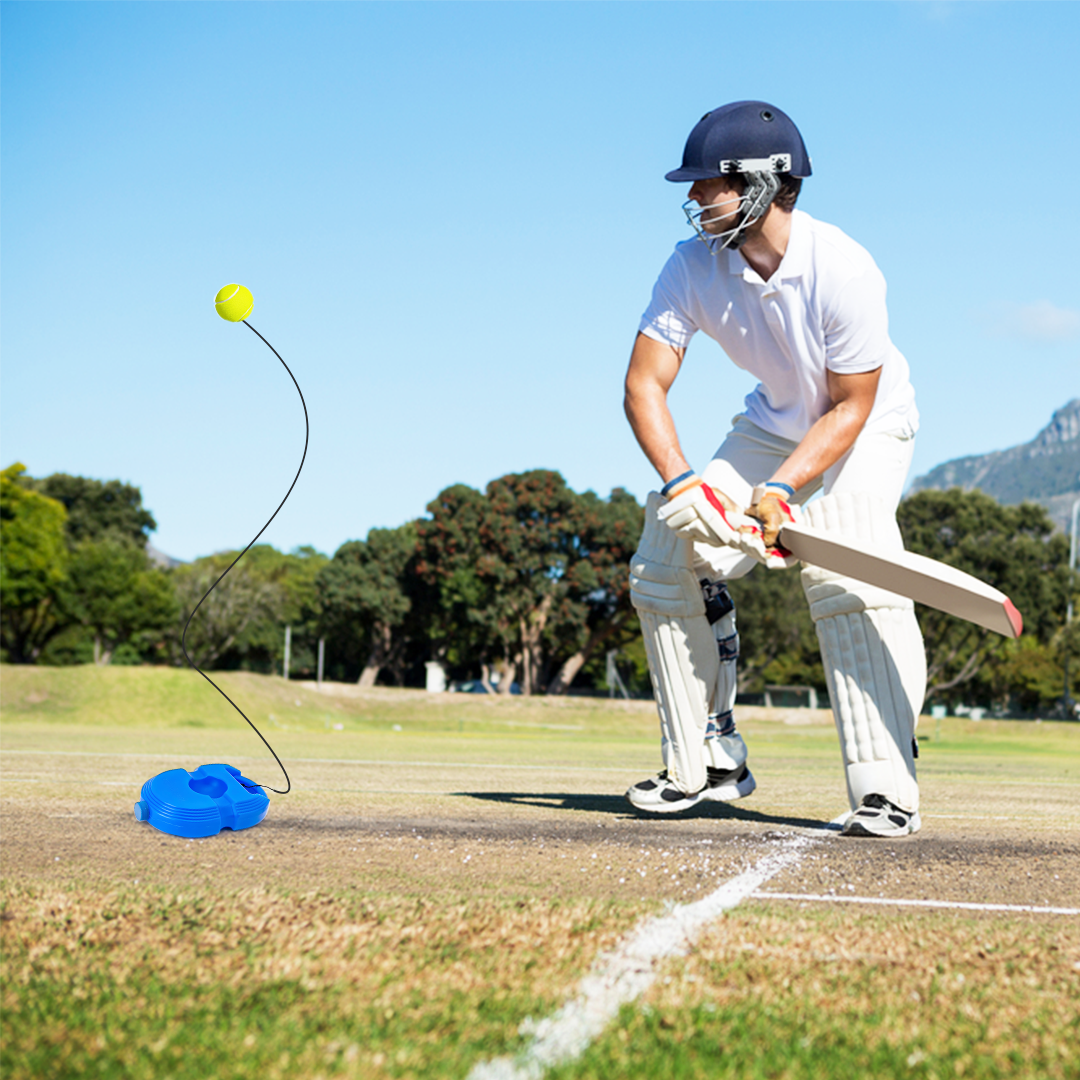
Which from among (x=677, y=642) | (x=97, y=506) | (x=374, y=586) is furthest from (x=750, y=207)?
(x=97, y=506)

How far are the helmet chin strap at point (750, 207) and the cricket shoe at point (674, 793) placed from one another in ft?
7.87

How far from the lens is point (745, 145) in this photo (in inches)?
175

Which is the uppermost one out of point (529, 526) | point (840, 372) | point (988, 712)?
point (529, 526)

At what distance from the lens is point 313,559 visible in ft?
297

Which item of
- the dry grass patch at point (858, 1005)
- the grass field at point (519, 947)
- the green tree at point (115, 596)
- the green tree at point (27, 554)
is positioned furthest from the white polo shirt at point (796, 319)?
the green tree at point (115, 596)

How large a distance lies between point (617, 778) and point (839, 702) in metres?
3.91

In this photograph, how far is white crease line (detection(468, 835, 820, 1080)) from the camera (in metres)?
1.63

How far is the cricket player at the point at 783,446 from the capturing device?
4.47m

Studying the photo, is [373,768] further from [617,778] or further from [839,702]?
[839,702]

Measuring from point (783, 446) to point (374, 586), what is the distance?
5109cm

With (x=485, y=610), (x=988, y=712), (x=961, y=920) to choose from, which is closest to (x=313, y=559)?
(x=485, y=610)

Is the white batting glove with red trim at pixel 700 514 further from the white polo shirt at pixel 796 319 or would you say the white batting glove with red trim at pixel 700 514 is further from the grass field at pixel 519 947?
the grass field at pixel 519 947

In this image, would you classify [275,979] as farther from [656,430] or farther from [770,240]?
[770,240]

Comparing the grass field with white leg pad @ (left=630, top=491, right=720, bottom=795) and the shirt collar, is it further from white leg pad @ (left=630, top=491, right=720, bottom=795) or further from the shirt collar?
the shirt collar
